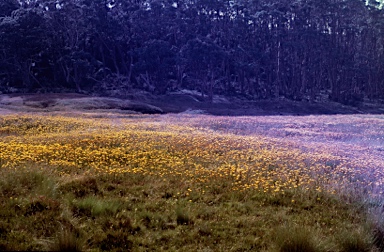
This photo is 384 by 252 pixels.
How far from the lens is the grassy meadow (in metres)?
6.68

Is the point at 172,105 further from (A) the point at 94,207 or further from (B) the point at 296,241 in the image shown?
(B) the point at 296,241

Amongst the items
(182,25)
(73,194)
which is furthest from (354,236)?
(182,25)

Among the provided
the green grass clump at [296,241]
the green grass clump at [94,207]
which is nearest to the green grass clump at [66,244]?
the green grass clump at [94,207]

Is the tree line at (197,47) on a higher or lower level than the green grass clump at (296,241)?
higher

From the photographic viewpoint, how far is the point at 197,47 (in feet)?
198

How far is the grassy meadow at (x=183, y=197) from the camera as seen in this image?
6.68 metres

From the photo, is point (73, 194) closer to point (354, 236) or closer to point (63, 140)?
point (354, 236)

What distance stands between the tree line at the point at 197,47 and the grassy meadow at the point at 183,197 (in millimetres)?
43810

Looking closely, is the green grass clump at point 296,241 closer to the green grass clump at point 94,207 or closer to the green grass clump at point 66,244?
the green grass clump at point 94,207

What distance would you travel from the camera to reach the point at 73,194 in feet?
28.5

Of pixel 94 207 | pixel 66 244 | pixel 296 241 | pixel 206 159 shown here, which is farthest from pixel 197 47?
pixel 66 244

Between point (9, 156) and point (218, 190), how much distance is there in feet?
20.9

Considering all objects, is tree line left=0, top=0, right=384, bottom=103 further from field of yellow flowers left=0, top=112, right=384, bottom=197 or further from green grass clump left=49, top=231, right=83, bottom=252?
green grass clump left=49, top=231, right=83, bottom=252

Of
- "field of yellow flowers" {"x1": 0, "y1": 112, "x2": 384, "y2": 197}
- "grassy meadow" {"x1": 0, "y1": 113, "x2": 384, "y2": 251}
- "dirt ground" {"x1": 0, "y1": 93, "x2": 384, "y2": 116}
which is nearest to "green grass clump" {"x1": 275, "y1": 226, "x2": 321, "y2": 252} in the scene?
"grassy meadow" {"x1": 0, "y1": 113, "x2": 384, "y2": 251}
